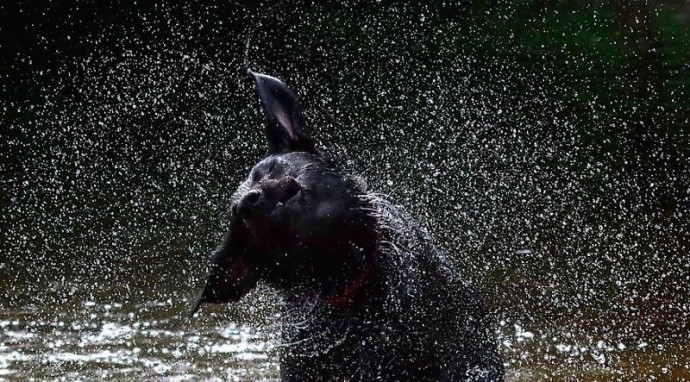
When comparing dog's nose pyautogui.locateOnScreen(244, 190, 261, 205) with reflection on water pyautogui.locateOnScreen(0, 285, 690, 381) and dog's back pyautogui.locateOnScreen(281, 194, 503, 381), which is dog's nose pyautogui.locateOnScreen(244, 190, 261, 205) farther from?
reflection on water pyautogui.locateOnScreen(0, 285, 690, 381)

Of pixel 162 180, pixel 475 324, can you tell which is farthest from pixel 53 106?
pixel 475 324

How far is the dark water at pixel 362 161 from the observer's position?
586 cm

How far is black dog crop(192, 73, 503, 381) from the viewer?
11.7 feet

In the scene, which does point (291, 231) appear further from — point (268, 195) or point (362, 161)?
point (362, 161)

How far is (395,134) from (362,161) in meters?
2.61

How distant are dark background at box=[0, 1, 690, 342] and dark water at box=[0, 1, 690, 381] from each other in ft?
0.12

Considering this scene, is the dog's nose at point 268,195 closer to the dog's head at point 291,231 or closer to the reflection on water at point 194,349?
the dog's head at point 291,231

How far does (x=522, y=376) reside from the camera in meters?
5.24

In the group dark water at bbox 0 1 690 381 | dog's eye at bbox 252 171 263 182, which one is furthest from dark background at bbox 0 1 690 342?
dog's eye at bbox 252 171 263 182

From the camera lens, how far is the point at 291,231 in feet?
11.6

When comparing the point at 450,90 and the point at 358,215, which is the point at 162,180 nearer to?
the point at 450,90

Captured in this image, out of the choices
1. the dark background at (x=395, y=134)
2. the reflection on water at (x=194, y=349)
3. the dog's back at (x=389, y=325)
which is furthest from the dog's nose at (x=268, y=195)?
the reflection on water at (x=194, y=349)

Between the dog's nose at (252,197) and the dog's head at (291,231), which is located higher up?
the dog's nose at (252,197)

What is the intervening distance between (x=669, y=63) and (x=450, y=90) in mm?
3154
